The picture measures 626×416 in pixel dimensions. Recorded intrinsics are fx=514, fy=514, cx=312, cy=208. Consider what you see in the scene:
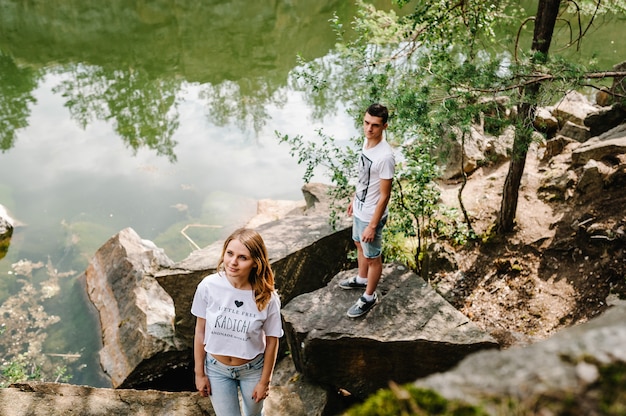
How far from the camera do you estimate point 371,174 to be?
12.6 ft

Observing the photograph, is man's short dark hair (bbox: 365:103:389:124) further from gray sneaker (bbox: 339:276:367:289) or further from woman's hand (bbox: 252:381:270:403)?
woman's hand (bbox: 252:381:270:403)

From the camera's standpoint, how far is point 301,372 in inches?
171

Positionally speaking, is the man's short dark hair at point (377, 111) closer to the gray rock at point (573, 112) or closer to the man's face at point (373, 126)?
the man's face at point (373, 126)

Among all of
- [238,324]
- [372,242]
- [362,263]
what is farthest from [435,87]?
[238,324]

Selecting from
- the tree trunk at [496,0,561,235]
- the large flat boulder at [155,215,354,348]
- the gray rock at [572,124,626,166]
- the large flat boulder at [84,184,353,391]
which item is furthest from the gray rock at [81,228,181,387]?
the gray rock at [572,124,626,166]

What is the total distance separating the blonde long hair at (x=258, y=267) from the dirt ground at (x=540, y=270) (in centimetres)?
267

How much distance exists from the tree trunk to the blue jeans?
9.84 feet

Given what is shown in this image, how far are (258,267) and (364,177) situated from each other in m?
1.37

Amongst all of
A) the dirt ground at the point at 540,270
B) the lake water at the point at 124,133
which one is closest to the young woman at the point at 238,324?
the dirt ground at the point at 540,270

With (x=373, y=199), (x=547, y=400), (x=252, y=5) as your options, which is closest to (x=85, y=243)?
(x=373, y=199)

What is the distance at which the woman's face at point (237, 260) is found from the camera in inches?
112

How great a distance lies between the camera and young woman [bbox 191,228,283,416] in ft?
9.43

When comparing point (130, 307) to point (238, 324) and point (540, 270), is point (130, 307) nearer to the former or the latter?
point (238, 324)

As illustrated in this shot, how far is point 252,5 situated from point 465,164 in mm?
15080
